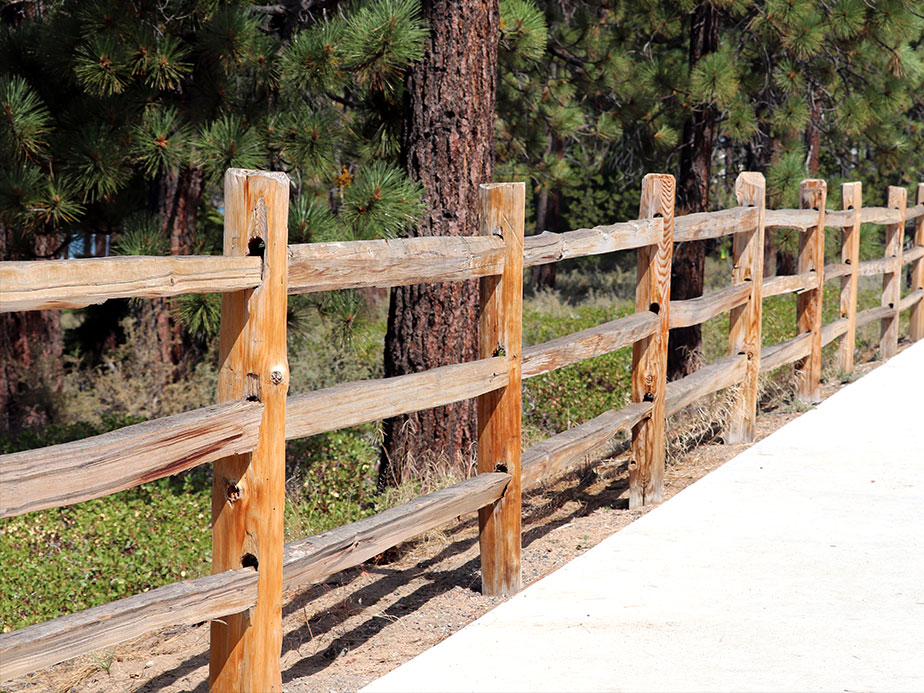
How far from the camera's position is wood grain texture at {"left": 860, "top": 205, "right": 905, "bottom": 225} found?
9680 millimetres

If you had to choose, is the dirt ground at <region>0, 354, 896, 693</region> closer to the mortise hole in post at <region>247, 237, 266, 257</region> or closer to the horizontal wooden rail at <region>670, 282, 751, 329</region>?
the horizontal wooden rail at <region>670, 282, 751, 329</region>

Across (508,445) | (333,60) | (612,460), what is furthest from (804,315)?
(508,445)

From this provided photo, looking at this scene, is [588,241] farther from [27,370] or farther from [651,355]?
[27,370]

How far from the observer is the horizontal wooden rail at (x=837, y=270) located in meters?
8.99

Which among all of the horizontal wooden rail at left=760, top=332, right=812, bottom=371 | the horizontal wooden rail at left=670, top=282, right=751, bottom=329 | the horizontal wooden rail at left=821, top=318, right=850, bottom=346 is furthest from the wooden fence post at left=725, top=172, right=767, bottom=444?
the horizontal wooden rail at left=821, top=318, right=850, bottom=346

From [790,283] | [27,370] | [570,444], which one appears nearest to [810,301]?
[790,283]

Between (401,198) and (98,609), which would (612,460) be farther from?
(98,609)

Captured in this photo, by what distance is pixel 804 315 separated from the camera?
27.7ft

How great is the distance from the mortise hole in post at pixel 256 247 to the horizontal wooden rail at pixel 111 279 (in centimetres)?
5

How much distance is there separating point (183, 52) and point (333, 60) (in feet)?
3.84

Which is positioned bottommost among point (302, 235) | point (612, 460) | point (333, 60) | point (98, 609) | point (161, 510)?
point (161, 510)

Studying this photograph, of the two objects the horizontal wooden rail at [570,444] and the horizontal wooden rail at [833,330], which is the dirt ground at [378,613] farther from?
the horizontal wooden rail at [833,330]

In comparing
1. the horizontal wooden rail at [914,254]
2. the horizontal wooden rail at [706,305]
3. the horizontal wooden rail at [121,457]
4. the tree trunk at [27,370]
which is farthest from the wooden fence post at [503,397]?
the tree trunk at [27,370]

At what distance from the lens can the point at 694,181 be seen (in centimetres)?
1325
